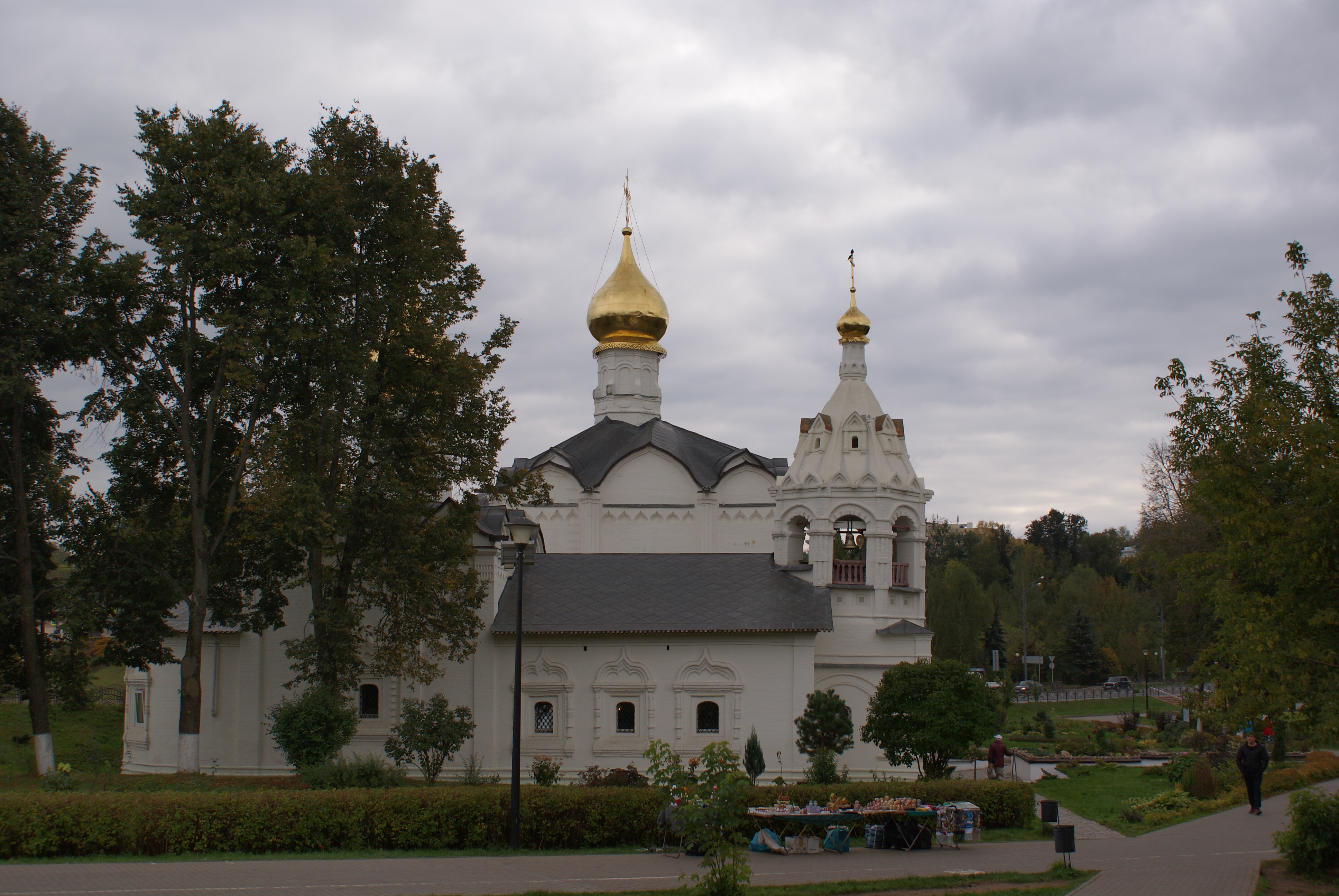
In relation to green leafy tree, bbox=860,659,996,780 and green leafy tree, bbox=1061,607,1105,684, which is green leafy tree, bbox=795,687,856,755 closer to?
green leafy tree, bbox=860,659,996,780

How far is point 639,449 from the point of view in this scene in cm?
2922

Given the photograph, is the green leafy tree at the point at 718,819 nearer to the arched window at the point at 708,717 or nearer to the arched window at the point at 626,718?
the arched window at the point at 708,717

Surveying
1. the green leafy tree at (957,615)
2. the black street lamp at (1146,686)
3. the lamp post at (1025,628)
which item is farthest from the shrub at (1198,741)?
the green leafy tree at (957,615)

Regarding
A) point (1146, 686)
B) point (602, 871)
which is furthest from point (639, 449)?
point (1146, 686)

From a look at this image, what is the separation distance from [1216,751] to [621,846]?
551 inches

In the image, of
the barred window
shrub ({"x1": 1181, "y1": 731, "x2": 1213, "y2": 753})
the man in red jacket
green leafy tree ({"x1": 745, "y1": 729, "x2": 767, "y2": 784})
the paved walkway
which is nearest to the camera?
the paved walkway

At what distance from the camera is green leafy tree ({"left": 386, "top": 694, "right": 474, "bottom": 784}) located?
18953 millimetres

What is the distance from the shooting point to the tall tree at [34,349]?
674 inches

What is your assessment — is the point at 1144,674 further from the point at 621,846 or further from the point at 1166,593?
the point at 621,846

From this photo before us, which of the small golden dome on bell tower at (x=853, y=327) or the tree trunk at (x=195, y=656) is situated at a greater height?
the small golden dome on bell tower at (x=853, y=327)

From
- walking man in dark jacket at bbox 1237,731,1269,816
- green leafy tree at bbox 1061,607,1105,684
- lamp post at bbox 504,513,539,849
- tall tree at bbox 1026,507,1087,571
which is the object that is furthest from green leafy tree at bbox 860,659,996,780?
tall tree at bbox 1026,507,1087,571

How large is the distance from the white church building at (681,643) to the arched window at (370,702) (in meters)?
0.03

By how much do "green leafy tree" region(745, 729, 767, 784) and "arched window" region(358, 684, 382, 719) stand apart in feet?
23.7

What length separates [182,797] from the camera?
12.2 metres
